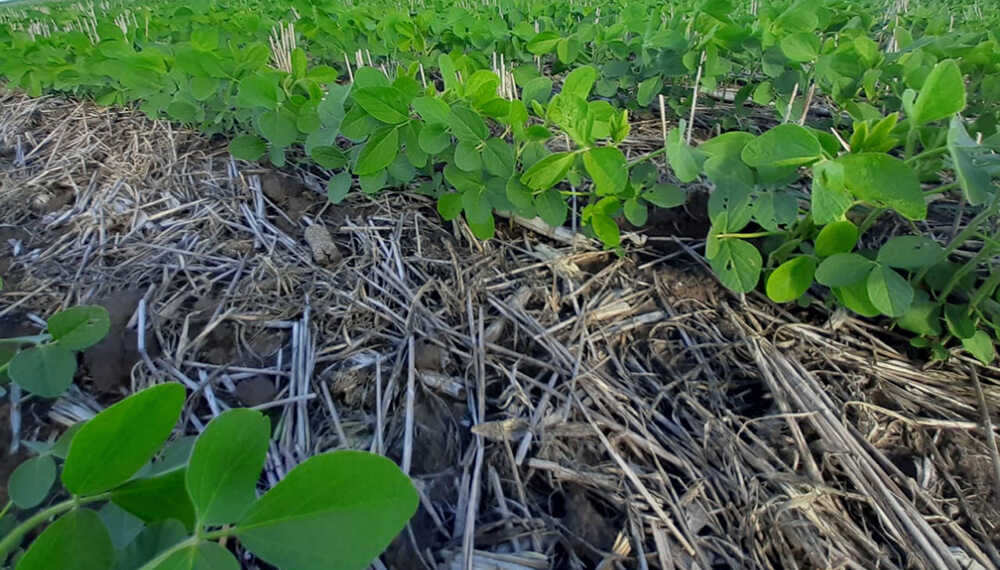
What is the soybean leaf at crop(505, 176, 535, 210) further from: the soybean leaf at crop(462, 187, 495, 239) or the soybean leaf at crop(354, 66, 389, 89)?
the soybean leaf at crop(354, 66, 389, 89)

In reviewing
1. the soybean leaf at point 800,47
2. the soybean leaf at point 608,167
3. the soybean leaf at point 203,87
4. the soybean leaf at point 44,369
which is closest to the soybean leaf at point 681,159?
the soybean leaf at point 608,167

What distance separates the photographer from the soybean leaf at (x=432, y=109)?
122 centimetres

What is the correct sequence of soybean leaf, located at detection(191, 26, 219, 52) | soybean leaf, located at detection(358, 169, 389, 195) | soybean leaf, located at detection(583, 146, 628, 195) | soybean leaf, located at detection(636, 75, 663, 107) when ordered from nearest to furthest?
soybean leaf, located at detection(583, 146, 628, 195) → soybean leaf, located at detection(358, 169, 389, 195) → soybean leaf, located at detection(636, 75, 663, 107) → soybean leaf, located at detection(191, 26, 219, 52)

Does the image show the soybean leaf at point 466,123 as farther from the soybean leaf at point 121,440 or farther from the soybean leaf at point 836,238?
the soybean leaf at point 121,440

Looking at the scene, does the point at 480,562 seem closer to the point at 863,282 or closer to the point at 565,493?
the point at 565,493

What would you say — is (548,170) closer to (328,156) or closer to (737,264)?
(737,264)

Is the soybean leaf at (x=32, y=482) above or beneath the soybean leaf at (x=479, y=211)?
beneath

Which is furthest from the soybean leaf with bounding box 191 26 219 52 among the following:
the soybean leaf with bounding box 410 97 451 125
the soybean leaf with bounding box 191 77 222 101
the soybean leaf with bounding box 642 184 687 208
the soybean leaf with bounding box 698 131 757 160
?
the soybean leaf with bounding box 698 131 757 160

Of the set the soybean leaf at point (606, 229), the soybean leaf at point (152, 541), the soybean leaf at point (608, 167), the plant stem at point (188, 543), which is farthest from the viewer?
the soybean leaf at point (606, 229)

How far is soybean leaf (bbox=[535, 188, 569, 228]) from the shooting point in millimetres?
1221

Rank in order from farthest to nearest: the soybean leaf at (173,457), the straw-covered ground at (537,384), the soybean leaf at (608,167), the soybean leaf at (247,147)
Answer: the soybean leaf at (247,147)
the soybean leaf at (608,167)
the straw-covered ground at (537,384)
the soybean leaf at (173,457)

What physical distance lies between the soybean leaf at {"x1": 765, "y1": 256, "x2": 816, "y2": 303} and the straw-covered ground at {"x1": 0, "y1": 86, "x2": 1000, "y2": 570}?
0.12 m

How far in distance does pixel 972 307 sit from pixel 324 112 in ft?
4.94

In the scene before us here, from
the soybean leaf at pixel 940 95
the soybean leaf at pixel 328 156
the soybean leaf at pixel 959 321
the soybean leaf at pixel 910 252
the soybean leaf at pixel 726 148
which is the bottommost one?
the soybean leaf at pixel 959 321
